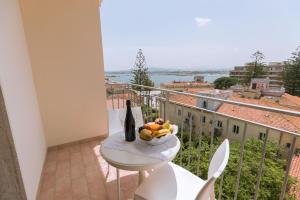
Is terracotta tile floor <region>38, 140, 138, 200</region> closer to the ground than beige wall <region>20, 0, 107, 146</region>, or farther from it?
closer to the ground

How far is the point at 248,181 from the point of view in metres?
5.86

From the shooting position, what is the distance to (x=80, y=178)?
2014 millimetres

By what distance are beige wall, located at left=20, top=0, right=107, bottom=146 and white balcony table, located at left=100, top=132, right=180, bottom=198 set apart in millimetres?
1738

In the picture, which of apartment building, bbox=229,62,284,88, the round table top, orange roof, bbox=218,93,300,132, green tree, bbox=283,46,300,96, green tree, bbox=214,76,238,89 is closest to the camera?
the round table top

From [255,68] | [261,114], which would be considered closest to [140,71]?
[261,114]

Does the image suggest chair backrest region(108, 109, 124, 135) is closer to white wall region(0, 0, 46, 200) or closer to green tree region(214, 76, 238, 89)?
white wall region(0, 0, 46, 200)

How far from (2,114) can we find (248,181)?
6.98 metres

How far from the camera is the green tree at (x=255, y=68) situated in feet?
50.6

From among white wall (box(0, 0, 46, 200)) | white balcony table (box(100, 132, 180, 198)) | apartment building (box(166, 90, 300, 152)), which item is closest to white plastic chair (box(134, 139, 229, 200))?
white balcony table (box(100, 132, 180, 198))

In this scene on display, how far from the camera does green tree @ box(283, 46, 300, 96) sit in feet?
43.1

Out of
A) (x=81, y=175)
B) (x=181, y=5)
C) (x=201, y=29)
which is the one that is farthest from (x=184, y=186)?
(x=201, y=29)

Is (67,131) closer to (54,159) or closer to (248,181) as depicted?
(54,159)

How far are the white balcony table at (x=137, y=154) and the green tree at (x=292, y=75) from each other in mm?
16077

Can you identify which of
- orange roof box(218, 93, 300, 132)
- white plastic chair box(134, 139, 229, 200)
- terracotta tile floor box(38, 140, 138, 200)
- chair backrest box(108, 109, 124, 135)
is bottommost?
orange roof box(218, 93, 300, 132)
